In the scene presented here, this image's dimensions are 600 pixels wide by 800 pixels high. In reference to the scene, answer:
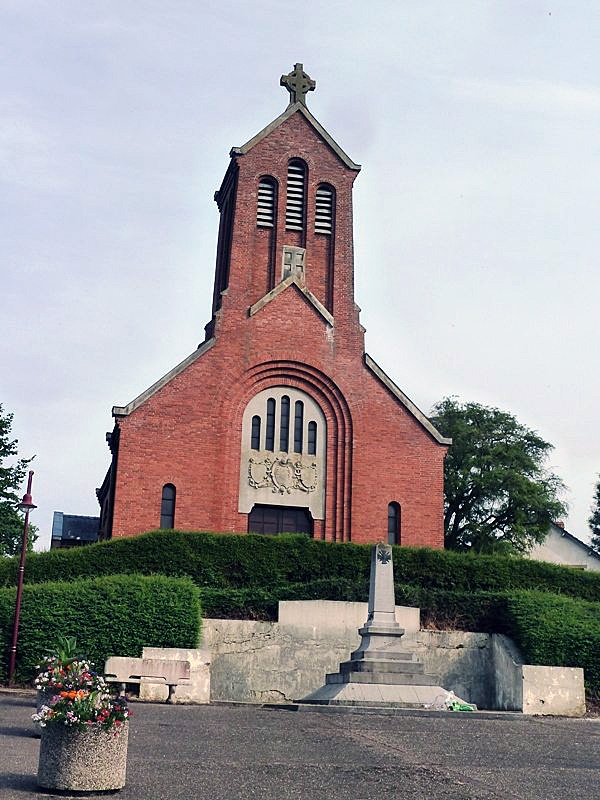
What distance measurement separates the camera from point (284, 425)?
30.3 m

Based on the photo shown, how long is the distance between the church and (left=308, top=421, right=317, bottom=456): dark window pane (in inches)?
1.4

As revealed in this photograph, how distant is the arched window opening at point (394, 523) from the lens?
29672 millimetres

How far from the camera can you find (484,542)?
42812mm

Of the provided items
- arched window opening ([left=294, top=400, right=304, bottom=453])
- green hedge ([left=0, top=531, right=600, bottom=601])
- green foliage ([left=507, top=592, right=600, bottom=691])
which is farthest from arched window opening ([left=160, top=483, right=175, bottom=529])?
green foliage ([left=507, top=592, right=600, bottom=691])

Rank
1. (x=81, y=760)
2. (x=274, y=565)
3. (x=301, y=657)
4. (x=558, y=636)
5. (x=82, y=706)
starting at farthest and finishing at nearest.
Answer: (x=274, y=565) < (x=301, y=657) < (x=558, y=636) < (x=82, y=706) < (x=81, y=760)

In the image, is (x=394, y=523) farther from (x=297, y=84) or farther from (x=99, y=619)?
(x=297, y=84)

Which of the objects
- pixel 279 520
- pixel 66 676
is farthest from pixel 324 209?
pixel 66 676

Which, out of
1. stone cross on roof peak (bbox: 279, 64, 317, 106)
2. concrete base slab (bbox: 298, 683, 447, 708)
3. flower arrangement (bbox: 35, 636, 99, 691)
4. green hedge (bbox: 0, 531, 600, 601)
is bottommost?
concrete base slab (bbox: 298, 683, 447, 708)

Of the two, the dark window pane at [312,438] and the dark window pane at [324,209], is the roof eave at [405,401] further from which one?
the dark window pane at [324,209]

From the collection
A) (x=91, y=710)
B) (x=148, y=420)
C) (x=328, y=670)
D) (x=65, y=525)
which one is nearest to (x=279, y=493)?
(x=148, y=420)

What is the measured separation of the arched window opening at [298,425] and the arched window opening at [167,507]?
167 inches

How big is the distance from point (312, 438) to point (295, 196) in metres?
9.29

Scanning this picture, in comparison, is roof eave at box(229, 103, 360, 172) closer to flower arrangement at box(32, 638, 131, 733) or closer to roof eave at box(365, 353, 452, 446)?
roof eave at box(365, 353, 452, 446)

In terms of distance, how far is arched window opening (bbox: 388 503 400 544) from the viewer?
29.7 meters
